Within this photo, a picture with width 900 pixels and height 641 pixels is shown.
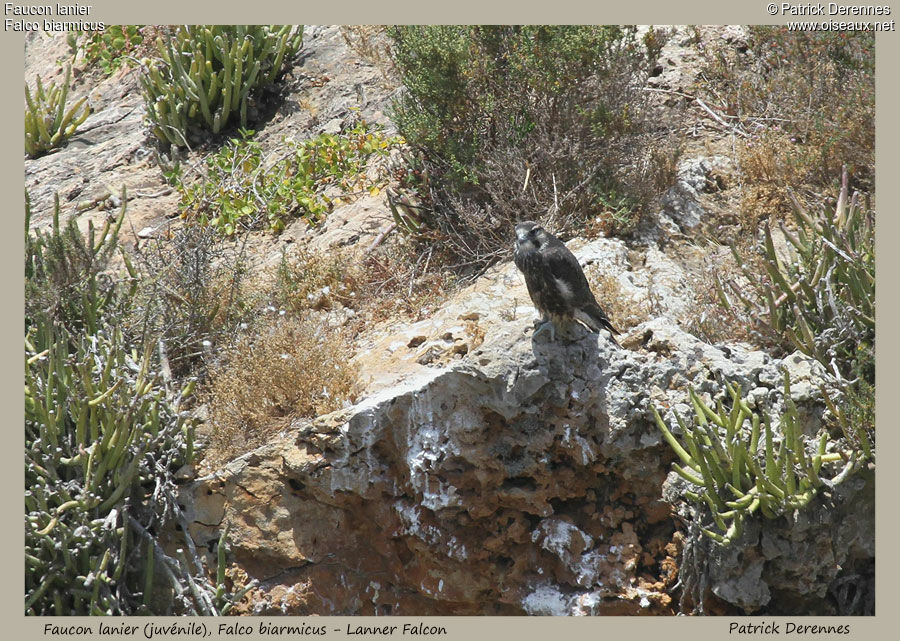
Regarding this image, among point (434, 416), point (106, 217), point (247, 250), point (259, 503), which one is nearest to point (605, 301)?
point (434, 416)

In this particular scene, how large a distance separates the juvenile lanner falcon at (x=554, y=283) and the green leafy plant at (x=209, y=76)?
4.77 metres

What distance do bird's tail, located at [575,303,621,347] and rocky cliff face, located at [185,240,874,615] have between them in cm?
6

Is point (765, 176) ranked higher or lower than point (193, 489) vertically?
higher

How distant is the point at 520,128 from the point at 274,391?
2979 millimetres

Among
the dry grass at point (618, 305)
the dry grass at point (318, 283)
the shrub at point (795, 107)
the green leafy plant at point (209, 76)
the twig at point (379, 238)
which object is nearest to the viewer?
the dry grass at point (618, 305)

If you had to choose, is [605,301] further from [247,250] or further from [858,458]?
[247,250]

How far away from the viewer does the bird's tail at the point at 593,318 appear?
482 centimetres

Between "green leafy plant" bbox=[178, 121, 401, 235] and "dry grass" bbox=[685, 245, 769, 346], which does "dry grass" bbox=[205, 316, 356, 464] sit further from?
"green leafy plant" bbox=[178, 121, 401, 235]

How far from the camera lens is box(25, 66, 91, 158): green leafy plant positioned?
9438 mm

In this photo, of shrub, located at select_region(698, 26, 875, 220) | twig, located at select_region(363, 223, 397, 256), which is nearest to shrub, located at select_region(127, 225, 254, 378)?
twig, located at select_region(363, 223, 397, 256)

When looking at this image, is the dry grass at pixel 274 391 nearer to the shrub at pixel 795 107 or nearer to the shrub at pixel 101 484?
the shrub at pixel 101 484

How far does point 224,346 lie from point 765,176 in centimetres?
441

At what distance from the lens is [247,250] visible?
7664mm

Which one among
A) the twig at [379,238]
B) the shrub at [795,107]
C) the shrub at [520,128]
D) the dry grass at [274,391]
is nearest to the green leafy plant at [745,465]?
the dry grass at [274,391]
